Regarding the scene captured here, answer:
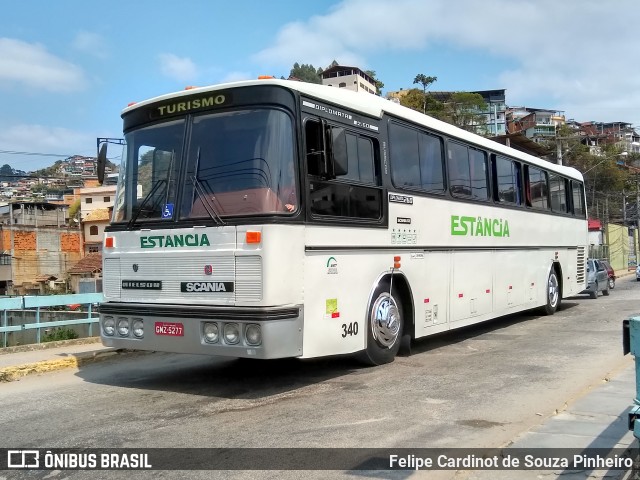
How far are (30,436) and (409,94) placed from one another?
8692 centimetres

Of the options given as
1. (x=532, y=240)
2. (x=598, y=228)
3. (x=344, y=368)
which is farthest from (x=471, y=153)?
(x=598, y=228)

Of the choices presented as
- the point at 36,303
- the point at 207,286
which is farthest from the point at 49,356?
the point at 207,286

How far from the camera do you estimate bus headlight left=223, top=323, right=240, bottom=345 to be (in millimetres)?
6223

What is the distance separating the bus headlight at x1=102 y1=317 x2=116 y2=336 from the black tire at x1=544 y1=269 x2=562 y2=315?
11010 mm

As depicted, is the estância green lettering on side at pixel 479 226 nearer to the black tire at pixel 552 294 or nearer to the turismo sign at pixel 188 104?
the black tire at pixel 552 294

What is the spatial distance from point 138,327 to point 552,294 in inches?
449

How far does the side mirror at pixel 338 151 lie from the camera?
6.71 m

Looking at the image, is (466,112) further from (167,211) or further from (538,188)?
(167,211)

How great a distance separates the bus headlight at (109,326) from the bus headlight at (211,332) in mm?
1528

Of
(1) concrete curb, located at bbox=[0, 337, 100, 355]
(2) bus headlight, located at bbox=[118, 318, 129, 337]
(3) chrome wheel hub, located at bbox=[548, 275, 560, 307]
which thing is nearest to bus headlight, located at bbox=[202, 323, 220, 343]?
(2) bus headlight, located at bbox=[118, 318, 129, 337]

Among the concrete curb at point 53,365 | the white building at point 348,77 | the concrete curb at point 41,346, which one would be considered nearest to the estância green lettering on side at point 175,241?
the concrete curb at point 53,365

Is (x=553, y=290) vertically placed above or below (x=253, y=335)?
below

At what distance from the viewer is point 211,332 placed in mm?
6406

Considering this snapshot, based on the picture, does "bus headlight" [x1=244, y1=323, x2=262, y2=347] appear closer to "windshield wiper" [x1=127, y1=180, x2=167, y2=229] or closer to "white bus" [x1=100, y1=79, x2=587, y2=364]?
"white bus" [x1=100, y1=79, x2=587, y2=364]
